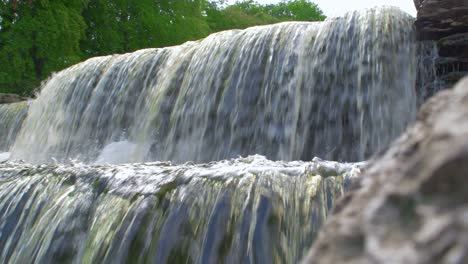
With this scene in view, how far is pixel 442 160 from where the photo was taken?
598 millimetres

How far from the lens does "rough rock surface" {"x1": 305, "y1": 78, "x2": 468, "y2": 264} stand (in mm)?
553

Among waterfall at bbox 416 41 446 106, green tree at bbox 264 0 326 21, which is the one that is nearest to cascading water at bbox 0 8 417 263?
waterfall at bbox 416 41 446 106

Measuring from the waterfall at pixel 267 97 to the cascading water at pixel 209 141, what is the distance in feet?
0.05

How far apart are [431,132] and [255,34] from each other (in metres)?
7.35

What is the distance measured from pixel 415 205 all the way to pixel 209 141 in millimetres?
6521

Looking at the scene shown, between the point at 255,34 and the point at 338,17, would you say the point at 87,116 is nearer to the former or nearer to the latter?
the point at 255,34

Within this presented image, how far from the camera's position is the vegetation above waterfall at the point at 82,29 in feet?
62.9

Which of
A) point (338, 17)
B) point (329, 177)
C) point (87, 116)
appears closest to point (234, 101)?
point (338, 17)

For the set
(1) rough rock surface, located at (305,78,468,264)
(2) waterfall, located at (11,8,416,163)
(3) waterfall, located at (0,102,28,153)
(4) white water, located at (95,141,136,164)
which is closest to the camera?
(1) rough rock surface, located at (305,78,468,264)

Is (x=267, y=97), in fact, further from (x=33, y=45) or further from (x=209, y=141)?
(x=33, y=45)

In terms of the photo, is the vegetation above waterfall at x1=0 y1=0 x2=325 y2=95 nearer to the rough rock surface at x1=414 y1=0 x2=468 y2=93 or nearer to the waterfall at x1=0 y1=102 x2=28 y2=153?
the waterfall at x1=0 y1=102 x2=28 y2=153

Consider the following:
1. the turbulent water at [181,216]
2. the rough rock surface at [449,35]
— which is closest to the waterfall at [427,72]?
the rough rock surface at [449,35]

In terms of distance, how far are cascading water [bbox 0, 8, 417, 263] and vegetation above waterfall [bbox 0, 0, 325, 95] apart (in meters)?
6.95

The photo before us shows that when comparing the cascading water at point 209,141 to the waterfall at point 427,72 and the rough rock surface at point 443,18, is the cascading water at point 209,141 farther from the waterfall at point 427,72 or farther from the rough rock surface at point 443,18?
the rough rock surface at point 443,18
